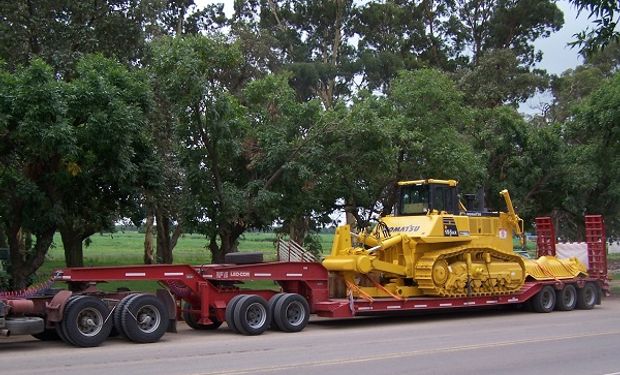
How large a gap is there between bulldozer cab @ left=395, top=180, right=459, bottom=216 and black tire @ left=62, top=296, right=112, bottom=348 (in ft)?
28.4

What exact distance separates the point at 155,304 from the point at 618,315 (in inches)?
483

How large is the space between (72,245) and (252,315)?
13398 millimetres

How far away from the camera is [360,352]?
12.8 metres

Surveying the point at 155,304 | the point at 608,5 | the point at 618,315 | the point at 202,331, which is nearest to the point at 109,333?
the point at 155,304

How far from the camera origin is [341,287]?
712 inches

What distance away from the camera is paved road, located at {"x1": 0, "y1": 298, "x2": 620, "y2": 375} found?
35.9 ft

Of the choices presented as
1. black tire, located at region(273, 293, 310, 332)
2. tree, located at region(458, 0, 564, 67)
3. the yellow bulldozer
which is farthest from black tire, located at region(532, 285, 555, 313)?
tree, located at region(458, 0, 564, 67)

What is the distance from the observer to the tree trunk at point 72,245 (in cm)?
2594

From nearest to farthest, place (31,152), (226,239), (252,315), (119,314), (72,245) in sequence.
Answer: (119,314) → (252,315) → (31,152) → (226,239) → (72,245)

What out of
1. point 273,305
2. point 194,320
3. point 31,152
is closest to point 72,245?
point 31,152

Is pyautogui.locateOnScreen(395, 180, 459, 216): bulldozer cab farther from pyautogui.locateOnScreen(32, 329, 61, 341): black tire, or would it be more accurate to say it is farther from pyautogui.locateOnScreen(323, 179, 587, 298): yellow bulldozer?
pyautogui.locateOnScreen(32, 329, 61, 341): black tire

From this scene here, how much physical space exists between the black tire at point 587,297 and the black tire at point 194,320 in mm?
10915

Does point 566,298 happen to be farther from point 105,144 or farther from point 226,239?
point 105,144

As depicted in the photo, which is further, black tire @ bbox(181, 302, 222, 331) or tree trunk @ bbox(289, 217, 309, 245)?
tree trunk @ bbox(289, 217, 309, 245)
